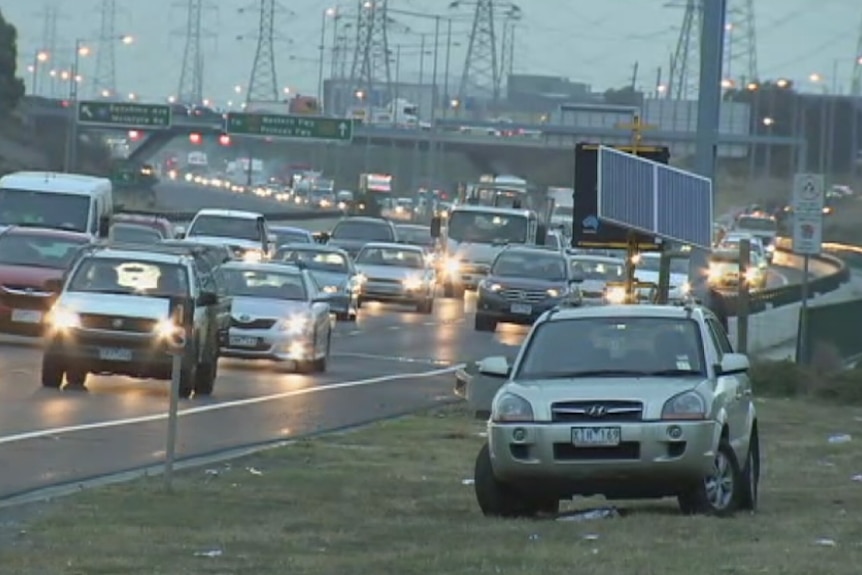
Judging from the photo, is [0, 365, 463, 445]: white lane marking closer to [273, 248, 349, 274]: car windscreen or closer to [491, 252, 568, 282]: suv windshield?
[491, 252, 568, 282]: suv windshield

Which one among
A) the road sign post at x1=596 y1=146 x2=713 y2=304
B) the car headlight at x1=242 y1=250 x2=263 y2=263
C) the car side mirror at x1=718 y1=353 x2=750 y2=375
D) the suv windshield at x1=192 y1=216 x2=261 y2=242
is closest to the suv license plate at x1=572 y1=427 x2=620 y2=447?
the car side mirror at x1=718 y1=353 x2=750 y2=375

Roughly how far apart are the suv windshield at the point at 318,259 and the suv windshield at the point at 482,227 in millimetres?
12286

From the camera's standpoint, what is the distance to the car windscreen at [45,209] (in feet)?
134

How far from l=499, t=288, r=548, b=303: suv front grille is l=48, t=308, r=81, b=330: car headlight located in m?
21.9

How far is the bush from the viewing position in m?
32.3

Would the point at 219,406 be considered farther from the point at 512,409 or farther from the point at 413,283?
the point at 413,283

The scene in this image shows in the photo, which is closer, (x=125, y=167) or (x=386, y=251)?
(x=386, y=251)

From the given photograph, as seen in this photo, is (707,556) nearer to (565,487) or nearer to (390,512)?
(565,487)

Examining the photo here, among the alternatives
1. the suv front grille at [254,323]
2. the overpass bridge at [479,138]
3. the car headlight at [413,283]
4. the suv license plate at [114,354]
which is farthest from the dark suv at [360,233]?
the suv license plate at [114,354]

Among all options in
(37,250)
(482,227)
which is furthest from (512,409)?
(482,227)

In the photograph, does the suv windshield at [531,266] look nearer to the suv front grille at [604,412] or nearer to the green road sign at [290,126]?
the suv front grille at [604,412]

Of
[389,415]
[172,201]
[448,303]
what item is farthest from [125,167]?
[389,415]

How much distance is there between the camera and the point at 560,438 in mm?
14961

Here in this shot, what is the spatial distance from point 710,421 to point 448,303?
4671 centimetres
